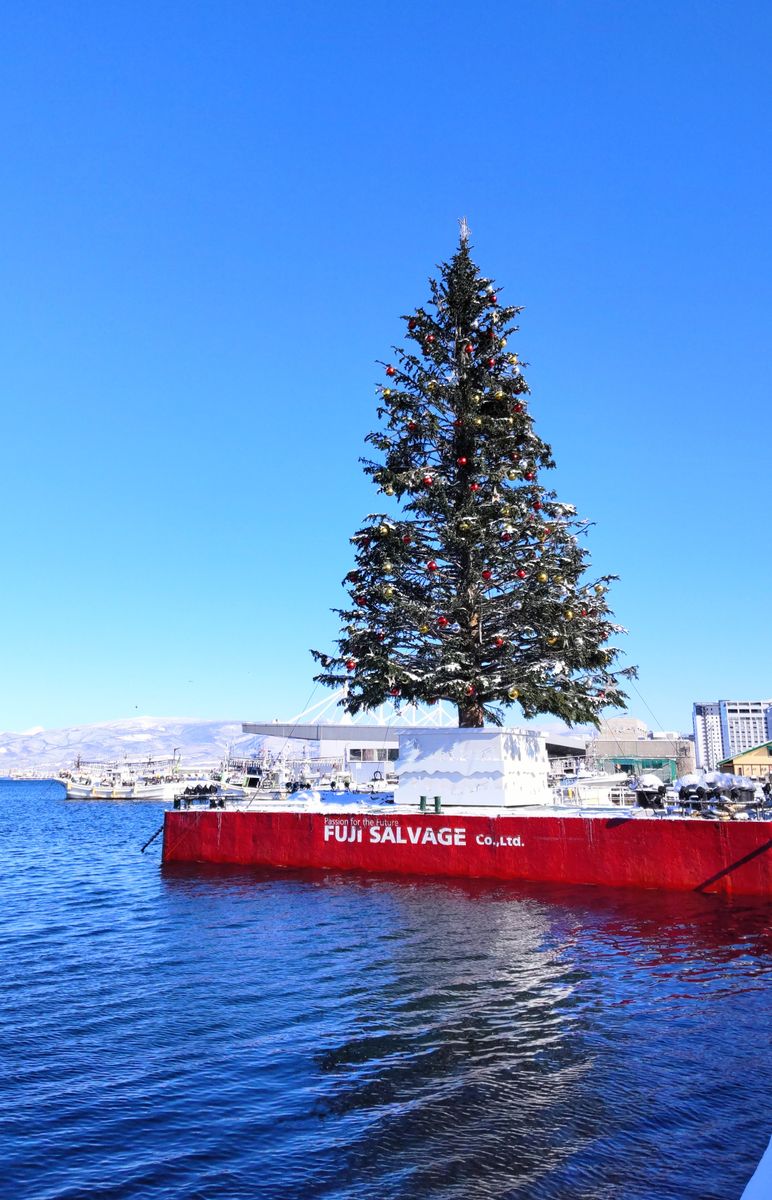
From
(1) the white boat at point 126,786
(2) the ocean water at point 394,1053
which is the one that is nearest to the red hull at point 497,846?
(2) the ocean water at point 394,1053

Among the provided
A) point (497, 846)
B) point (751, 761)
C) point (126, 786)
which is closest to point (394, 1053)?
point (497, 846)

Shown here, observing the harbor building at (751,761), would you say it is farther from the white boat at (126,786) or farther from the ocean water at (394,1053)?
the white boat at (126,786)

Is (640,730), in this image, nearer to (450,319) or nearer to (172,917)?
(450,319)

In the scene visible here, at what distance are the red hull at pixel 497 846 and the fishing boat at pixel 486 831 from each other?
0.09ft

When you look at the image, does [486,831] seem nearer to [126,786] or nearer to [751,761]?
[751,761]

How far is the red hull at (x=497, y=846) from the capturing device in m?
19.5

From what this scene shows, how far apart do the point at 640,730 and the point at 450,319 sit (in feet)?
273

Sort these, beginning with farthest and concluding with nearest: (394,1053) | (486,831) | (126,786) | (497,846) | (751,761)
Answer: (126,786) → (751,761) → (486,831) → (497,846) → (394,1053)

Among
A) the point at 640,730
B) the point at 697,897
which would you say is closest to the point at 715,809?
the point at 697,897

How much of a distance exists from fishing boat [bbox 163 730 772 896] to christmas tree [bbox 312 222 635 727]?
2430 millimetres

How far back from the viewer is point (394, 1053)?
32.0 ft

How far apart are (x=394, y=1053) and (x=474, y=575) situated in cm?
1896

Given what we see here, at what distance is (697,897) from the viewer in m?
19.4

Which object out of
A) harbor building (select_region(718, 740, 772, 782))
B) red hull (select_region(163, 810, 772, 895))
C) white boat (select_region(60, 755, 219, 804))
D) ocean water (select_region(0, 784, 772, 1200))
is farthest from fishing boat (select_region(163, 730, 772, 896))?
white boat (select_region(60, 755, 219, 804))
